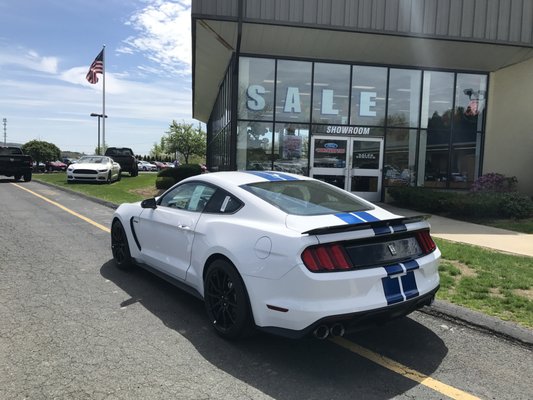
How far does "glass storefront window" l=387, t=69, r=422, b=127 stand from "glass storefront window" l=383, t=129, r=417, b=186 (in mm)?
380

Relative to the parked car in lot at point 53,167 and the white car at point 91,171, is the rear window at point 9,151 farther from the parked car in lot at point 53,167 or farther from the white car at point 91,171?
the parked car in lot at point 53,167

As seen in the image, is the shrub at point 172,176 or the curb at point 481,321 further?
the shrub at point 172,176

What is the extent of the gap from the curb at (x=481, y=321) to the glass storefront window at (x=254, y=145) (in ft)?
35.1

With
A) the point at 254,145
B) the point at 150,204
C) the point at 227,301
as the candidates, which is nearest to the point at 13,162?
the point at 254,145

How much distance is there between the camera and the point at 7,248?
7.23 meters

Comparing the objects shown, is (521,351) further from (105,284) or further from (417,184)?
(417,184)

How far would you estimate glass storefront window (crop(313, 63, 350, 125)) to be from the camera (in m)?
15.2

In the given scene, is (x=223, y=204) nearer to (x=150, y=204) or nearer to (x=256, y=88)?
(x=150, y=204)

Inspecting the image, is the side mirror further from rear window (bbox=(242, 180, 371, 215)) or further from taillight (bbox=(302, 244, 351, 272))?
taillight (bbox=(302, 244, 351, 272))

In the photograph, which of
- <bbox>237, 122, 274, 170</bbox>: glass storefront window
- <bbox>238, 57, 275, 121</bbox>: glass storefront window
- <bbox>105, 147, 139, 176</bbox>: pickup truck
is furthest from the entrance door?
<bbox>105, 147, 139, 176</bbox>: pickup truck

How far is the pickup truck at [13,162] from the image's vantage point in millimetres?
22344

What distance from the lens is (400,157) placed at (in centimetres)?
1576

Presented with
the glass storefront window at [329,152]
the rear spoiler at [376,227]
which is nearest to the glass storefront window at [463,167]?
the glass storefront window at [329,152]

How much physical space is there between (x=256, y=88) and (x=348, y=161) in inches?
155
